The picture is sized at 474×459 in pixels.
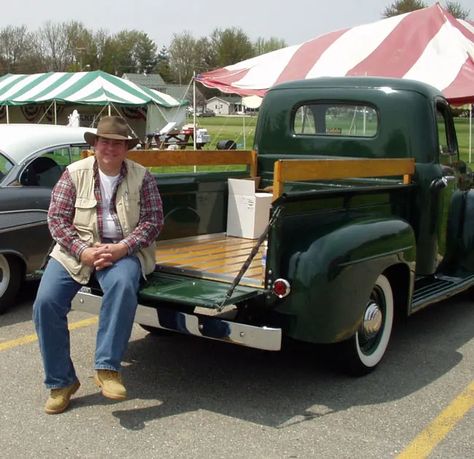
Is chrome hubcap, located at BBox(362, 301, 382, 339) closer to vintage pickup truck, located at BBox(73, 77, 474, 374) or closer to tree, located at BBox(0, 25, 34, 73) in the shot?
vintage pickup truck, located at BBox(73, 77, 474, 374)

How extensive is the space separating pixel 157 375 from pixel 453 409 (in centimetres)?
180

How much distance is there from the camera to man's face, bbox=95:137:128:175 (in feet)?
12.8

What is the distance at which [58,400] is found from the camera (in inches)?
144

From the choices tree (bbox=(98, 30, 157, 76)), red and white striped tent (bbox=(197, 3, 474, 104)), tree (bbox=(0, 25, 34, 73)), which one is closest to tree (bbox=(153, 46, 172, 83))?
tree (bbox=(98, 30, 157, 76))

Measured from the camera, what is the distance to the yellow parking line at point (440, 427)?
334 cm

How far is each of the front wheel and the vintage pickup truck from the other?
10mm

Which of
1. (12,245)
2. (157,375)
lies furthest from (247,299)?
(12,245)

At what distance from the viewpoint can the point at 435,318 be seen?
19.1 ft

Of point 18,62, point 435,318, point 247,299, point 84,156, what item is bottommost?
point 435,318

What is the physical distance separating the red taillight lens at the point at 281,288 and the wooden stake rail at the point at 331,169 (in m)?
0.45

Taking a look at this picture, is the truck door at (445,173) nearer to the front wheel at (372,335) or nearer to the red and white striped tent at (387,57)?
the front wheel at (372,335)

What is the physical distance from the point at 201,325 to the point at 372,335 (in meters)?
1.27

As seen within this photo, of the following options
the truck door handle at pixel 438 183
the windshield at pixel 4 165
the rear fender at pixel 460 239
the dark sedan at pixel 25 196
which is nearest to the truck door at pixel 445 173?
the truck door handle at pixel 438 183

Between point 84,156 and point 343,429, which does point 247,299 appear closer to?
point 343,429
